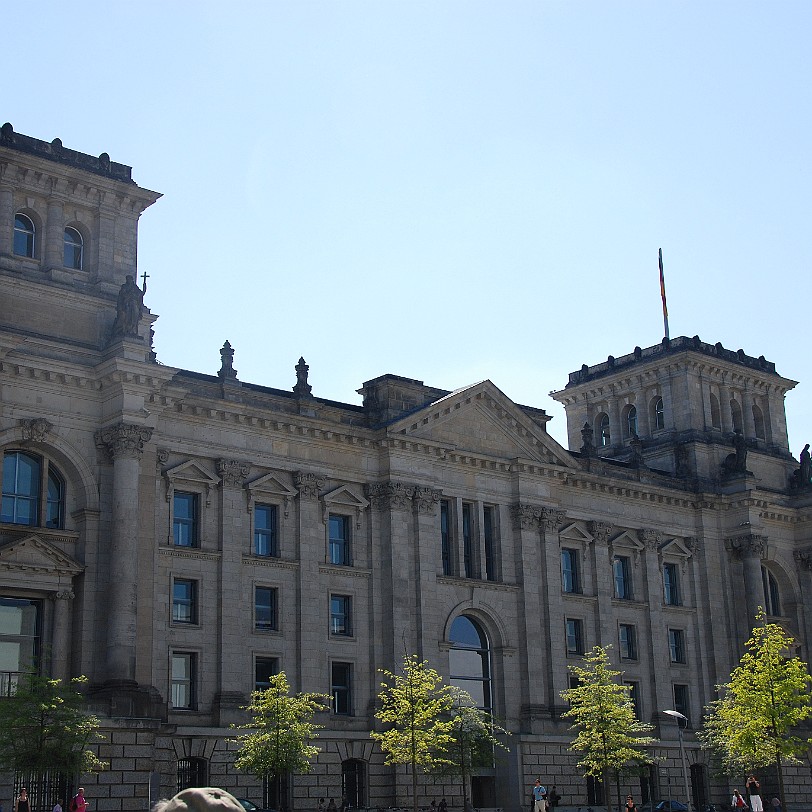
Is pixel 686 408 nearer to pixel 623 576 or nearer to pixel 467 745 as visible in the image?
pixel 623 576

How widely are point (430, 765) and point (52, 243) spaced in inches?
937

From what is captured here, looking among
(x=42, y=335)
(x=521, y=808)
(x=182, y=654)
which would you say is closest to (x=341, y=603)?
(x=182, y=654)

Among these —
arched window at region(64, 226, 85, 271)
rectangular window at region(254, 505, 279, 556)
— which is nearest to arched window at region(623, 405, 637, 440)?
rectangular window at region(254, 505, 279, 556)

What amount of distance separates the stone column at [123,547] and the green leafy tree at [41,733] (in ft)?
18.2

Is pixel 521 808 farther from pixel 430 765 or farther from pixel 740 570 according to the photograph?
pixel 740 570

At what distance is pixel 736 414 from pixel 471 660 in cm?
2702

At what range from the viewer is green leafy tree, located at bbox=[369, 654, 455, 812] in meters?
49.0

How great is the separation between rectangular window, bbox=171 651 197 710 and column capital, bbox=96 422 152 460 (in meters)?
7.72

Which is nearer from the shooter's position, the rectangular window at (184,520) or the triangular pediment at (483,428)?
the rectangular window at (184,520)

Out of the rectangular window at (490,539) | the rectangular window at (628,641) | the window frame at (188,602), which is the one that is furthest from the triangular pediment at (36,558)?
the rectangular window at (628,641)

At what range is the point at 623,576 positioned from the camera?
2662 inches

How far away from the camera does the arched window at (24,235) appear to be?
50219 mm

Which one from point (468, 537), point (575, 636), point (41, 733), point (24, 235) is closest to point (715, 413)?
point (575, 636)

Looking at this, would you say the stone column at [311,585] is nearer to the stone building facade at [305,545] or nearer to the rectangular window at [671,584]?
the stone building facade at [305,545]
